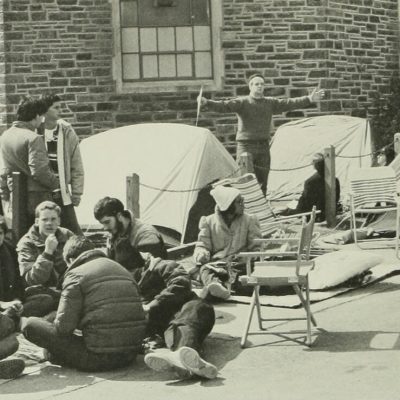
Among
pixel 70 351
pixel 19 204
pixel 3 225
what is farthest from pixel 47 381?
pixel 19 204

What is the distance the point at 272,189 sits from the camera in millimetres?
17141

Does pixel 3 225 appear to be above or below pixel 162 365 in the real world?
above

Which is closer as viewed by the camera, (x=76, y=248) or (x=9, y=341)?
(x=9, y=341)

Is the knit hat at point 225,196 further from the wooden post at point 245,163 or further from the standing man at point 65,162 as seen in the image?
the wooden post at point 245,163

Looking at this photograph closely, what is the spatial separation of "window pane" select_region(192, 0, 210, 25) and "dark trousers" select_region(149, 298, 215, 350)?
10755 mm

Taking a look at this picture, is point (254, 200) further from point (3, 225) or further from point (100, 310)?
point (100, 310)

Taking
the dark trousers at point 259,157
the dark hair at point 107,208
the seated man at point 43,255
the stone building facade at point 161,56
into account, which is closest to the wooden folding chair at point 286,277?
the dark hair at point 107,208

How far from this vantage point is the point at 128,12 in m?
18.6

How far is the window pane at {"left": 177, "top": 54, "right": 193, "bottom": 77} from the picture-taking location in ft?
61.4

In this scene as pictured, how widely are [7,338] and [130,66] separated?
11.0m

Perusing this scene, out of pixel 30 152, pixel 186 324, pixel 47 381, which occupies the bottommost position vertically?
pixel 47 381

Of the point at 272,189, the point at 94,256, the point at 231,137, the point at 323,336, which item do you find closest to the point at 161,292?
the point at 94,256

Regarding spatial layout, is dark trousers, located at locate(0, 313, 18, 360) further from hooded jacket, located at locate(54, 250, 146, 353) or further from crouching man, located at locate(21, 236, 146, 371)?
hooded jacket, located at locate(54, 250, 146, 353)

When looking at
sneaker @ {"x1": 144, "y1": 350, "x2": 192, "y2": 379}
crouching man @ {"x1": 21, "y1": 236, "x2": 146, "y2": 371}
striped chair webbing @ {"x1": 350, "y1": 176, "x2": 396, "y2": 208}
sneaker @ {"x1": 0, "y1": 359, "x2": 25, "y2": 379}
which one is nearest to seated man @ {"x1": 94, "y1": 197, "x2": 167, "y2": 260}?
crouching man @ {"x1": 21, "y1": 236, "x2": 146, "y2": 371}
